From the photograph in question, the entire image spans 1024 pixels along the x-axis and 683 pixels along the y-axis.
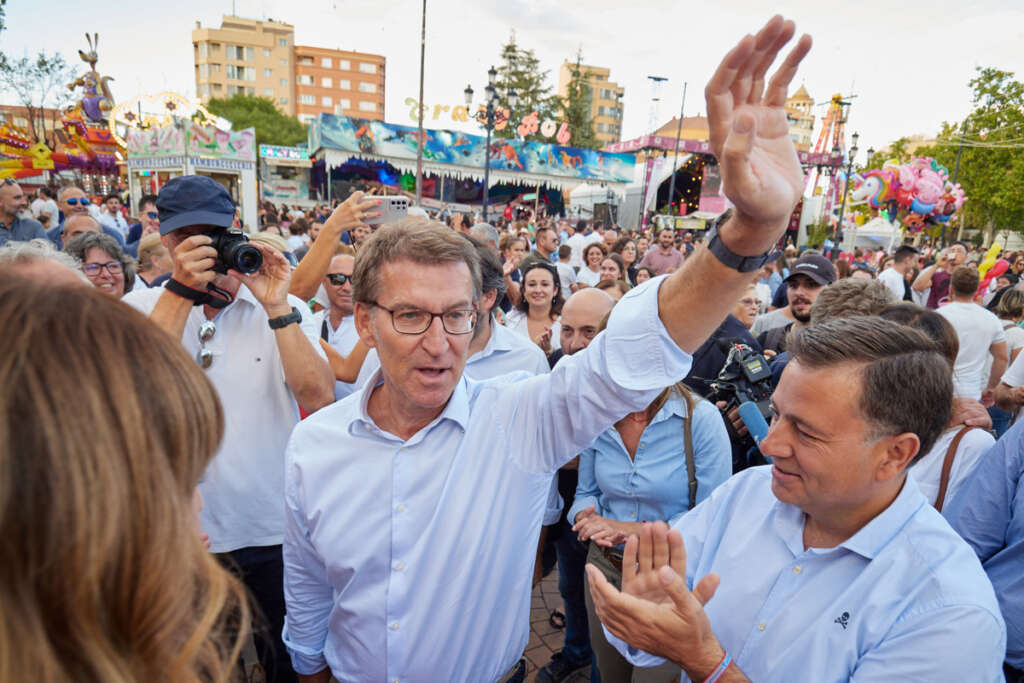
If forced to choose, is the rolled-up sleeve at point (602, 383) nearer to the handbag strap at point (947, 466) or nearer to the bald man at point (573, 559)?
the bald man at point (573, 559)

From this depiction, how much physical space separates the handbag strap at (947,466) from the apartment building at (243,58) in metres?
76.8

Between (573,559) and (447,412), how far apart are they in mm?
1948

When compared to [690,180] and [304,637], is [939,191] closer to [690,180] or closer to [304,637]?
[304,637]

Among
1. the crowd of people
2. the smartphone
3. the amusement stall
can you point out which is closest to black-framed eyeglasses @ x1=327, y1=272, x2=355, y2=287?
the smartphone

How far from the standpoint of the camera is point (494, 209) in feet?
100

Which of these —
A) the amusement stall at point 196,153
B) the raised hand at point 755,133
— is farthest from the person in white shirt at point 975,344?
the amusement stall at point 196,153

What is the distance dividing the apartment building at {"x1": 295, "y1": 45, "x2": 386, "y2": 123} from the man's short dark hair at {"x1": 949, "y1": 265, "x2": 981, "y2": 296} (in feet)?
250

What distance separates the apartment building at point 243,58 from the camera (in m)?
66.9

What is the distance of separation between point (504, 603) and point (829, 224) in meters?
39.9

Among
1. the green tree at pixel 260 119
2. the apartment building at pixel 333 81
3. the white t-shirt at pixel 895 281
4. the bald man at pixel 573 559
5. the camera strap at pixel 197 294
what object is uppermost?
the apartment building at pixel 333 81

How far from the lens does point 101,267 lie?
11.4 ft

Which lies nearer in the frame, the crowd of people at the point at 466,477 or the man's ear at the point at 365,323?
the crowd of people at the point at 466,477

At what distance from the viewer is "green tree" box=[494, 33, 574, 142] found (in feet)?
156

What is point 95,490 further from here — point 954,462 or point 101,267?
point 101,267
